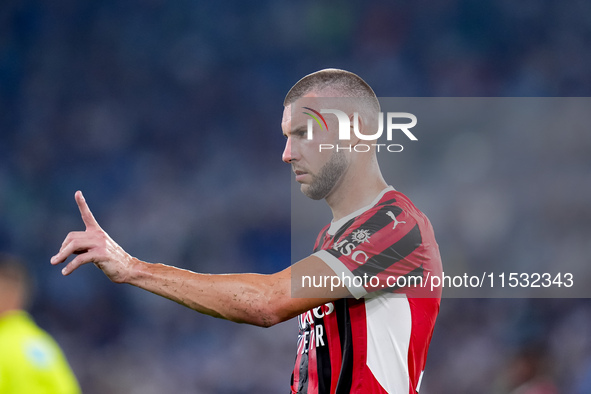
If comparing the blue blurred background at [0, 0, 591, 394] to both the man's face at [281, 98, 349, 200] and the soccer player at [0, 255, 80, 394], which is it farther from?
the man's face at [281, 98, 349, 200]

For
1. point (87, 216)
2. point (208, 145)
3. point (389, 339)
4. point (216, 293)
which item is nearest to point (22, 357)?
point (87, 216)

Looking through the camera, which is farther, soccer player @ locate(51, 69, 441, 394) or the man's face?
the man's face

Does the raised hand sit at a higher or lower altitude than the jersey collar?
lower

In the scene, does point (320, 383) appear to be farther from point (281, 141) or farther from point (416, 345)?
point (281, 141)

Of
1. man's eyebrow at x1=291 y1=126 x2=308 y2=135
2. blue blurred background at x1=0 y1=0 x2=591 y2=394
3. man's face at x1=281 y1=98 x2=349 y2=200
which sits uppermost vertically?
blue blurred background at x1=0 y1=0 x2=591 y2=394

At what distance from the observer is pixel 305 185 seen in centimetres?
254

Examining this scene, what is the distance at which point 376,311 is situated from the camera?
221cm

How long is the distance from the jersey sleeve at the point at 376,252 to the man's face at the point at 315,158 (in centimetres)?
27

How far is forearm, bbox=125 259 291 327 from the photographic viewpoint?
6.66 feet

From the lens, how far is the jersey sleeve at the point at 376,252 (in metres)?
2.12

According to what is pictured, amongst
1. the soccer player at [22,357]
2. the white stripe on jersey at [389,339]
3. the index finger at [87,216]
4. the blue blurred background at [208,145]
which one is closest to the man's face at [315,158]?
the white stripe on jersey at [389,339]

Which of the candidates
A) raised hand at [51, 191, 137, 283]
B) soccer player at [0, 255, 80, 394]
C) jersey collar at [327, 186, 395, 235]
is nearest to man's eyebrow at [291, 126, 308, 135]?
jersey collar at [327, 186, 395, 235]

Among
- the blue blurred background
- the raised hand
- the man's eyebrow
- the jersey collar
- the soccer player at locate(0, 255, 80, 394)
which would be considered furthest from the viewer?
the blue blurred background

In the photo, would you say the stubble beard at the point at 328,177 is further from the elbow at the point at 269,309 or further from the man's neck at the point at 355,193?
the elbow at the point at 269,309
